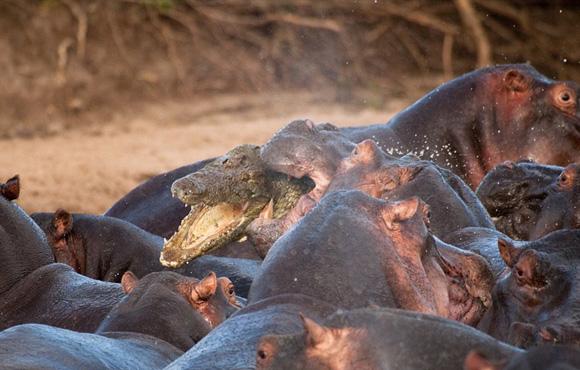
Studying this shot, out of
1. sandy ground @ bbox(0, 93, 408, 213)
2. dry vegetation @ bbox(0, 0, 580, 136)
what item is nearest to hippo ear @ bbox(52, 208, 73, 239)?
sandy ground @ bbox(0, 93, 408, 213)

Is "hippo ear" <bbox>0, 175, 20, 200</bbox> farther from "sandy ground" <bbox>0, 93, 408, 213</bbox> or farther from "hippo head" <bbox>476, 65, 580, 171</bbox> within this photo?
"sandy ground" <bbox>0, 93, 408, 213</bbox>

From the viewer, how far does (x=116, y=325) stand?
155 inches

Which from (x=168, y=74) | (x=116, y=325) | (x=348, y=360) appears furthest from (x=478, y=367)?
(x=168, y=74)

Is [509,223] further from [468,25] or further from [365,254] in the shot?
[468,25]

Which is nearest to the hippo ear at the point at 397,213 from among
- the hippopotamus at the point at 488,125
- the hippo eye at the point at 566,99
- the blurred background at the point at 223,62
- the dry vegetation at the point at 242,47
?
the hippopotamus at the point at 488,125

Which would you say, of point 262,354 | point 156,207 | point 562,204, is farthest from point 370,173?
point 156,207

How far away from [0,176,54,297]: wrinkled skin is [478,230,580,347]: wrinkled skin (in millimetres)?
1686

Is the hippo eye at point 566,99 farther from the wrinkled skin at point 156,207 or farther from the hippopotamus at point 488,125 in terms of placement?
the wrinkled skin at point 156,207

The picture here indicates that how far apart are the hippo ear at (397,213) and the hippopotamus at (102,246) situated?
1986 mm

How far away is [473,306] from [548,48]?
9.16m

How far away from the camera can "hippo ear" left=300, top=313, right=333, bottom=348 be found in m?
2.64

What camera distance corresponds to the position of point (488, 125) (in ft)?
19.4

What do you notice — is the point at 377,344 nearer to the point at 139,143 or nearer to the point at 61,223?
the point at 61,223

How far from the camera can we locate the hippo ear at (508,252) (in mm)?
3652
